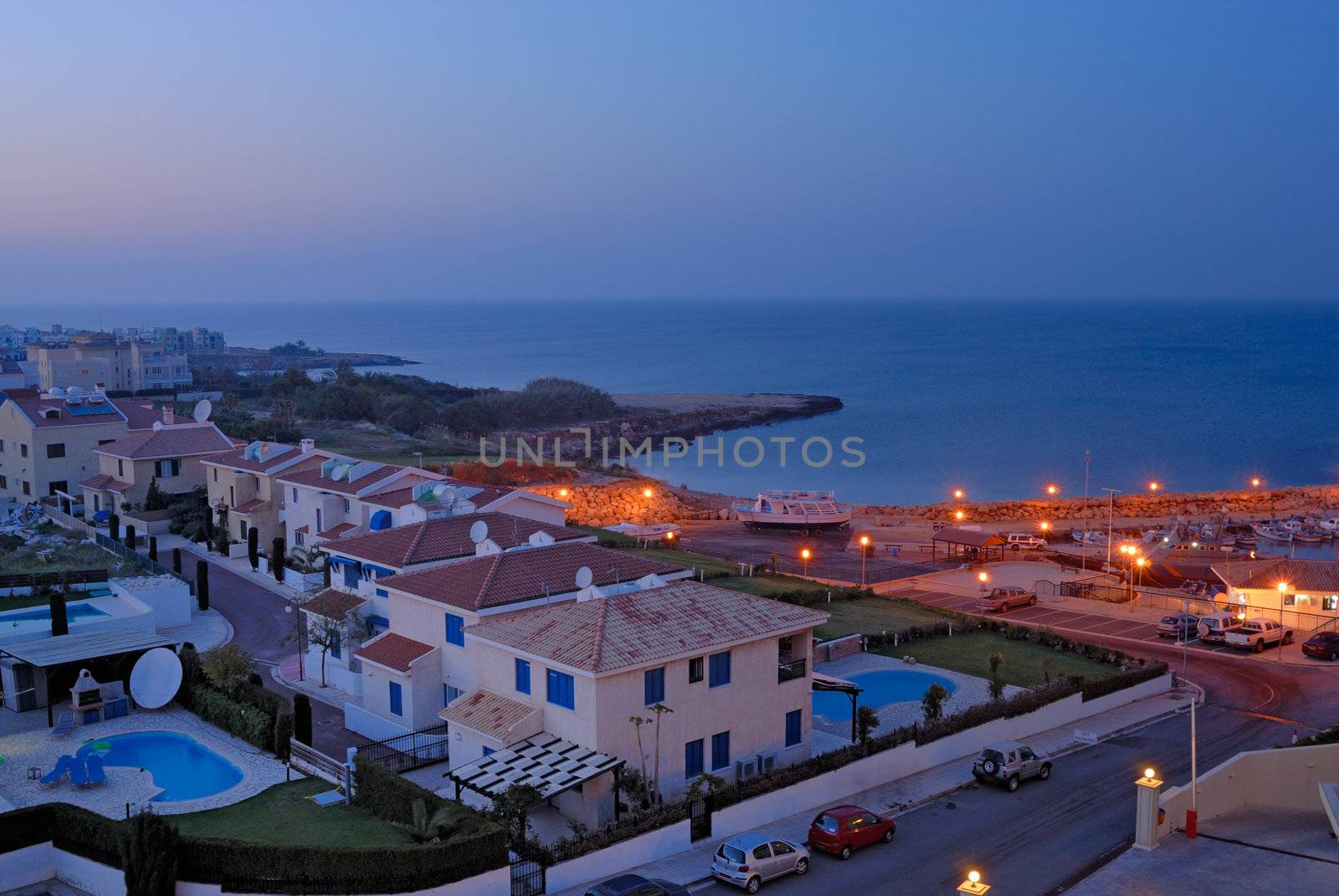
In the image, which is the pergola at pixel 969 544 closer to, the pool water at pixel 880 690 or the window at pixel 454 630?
the pool water at pixel 880 690

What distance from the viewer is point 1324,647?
33.8 m

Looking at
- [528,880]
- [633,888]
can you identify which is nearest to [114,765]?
[528,880]

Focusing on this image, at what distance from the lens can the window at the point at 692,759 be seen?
21.8 m

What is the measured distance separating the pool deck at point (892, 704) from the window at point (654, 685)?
5.17m

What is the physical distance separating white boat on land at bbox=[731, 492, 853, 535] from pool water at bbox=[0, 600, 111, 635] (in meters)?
36.6

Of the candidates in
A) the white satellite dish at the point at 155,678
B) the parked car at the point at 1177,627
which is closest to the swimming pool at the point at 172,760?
the white satellite dish at the point at 155,678

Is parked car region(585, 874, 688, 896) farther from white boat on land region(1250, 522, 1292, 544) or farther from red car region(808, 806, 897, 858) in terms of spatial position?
white boat on land region(1250, 522, 1292, 544)

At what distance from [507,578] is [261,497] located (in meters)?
21.2

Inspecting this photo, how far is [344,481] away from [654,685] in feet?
70.7

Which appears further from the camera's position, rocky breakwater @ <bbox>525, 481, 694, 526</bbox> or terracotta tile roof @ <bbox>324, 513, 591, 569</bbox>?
rocky breakwater @ <bbox>525, 481, 694, 526</bbox>

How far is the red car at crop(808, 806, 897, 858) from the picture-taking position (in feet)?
64.1

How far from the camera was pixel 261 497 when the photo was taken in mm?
43312

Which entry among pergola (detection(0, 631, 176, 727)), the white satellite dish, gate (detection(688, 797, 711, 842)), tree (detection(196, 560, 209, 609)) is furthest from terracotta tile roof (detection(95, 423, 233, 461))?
gate (detection(688, 797, 711, 842))

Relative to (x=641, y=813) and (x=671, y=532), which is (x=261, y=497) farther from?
(x=641, y=813)
